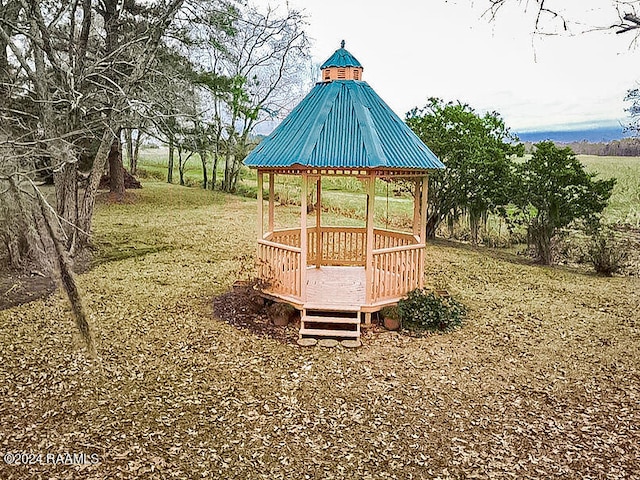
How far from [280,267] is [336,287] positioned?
1.19 m

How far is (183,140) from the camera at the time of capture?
1421cm

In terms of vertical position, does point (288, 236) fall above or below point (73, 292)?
below

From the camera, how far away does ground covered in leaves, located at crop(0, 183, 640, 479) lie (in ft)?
14.9

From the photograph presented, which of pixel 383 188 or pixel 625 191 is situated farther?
pixel 383 188

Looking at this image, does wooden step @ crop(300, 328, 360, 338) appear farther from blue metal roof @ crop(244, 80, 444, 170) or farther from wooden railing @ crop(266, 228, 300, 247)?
wooden railing @ crop(266, 228, 300, 247)

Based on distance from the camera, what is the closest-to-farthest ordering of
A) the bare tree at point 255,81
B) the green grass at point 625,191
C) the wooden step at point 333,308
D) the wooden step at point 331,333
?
the wooden step at point 331,333 < the wooden step at point 333,308 < the green grass at point 625,191 < the bare tree at point 255,81

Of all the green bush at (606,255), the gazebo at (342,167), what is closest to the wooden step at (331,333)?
the gazebo at (342,167)

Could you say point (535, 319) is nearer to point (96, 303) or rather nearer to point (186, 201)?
point (96, 303)

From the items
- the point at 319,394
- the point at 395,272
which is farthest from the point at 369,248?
the point at 319,394

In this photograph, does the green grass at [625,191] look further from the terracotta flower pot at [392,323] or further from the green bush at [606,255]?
the terracotta flower pot at [392,323]

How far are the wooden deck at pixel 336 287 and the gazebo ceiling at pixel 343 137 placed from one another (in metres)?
2.13

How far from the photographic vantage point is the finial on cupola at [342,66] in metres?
8.48

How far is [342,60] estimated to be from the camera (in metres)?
8.51

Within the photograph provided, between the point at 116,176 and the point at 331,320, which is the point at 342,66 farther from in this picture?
the point at 116,176
